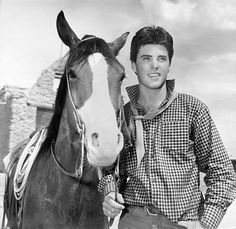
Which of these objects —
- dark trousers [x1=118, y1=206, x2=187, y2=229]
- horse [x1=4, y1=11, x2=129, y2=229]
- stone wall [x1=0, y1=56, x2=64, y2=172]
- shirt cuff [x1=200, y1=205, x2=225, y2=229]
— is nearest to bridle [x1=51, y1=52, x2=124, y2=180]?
horse [x1=4, y1=11, x2=129, y2=229]

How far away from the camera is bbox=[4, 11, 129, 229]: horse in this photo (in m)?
0.97

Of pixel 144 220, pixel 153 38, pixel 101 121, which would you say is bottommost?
pixel 144 220

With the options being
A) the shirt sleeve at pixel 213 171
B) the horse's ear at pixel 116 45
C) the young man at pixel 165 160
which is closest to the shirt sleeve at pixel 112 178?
the young man at pixel 165 160

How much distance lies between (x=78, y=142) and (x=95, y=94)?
23 cm

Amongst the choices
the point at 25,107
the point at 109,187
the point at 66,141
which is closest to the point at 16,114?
the point at 25,107

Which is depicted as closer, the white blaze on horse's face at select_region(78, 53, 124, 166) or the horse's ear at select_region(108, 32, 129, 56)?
the white blaze on horse's face at select_region(78, 53, 124, 166)

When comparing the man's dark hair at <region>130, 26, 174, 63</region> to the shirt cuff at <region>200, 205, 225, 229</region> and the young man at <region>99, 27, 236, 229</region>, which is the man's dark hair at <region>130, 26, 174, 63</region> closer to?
the young man at <region>99, 27, 236, 229</region>

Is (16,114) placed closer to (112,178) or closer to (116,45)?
(116,45)

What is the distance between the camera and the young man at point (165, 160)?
95cm

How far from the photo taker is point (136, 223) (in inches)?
40.4

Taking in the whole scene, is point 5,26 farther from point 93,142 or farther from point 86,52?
point 93,142

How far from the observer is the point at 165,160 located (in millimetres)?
997

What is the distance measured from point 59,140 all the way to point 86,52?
1.04ft

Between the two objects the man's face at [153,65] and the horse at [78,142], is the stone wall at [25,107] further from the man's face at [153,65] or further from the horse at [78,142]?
the man's face at [153,65]
